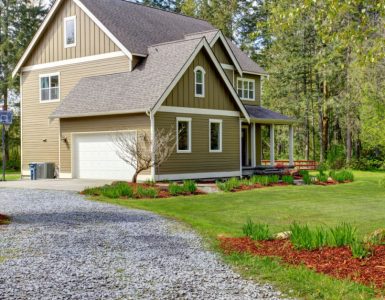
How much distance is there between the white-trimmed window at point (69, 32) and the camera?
27.4 metres

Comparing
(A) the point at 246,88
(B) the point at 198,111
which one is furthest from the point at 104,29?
(A) the point at 246,88

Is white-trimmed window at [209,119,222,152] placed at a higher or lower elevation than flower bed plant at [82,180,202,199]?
higher

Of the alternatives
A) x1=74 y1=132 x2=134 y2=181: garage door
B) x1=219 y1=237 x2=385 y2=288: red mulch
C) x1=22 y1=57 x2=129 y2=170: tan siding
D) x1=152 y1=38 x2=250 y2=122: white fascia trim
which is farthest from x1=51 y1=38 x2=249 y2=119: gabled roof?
x1=219 y1=237 x2=385 y2=288: red mulch

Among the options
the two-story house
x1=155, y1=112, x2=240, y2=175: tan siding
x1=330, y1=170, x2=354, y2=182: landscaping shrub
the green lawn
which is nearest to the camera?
the green lawn

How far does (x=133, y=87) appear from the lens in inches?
920

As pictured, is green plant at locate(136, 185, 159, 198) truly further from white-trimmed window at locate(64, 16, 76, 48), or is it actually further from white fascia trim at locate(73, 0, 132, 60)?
white-trimmed window at locate(64, 16, 76, 48)

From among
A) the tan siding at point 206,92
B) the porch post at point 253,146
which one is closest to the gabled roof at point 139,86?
the tan siding at point 206,92

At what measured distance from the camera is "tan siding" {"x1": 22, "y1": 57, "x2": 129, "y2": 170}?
2639 cm

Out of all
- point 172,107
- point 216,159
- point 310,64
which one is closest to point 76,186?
point 172,107

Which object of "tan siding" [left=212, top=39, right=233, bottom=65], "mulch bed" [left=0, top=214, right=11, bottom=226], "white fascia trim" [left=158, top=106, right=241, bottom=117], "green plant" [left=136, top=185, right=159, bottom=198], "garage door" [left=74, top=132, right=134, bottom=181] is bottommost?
"mulch bed" [left=0, top=214, right=11, bottom=226]

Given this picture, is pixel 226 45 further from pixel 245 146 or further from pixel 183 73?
pixel 183 73

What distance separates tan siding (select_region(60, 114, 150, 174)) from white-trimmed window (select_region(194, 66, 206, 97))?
3.17m

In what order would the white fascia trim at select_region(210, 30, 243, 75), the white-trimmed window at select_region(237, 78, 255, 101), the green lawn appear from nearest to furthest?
the green lawn < the white fascia trim at select_region(210, 30, 243, 75) < the white-trimmed window at select_region(237, 78, 255, 101)

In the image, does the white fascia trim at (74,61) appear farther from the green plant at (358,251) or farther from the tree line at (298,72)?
the green plant at (358,251)
